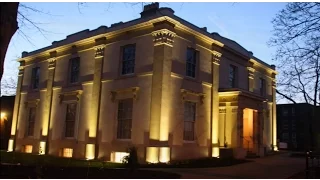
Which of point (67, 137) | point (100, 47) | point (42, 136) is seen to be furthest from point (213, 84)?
point (42, 136)

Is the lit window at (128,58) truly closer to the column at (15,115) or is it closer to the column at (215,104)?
the column at (215,104)

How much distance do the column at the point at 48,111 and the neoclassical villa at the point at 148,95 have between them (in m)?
0.08

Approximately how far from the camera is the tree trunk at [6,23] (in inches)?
385

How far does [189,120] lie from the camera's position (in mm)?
21984

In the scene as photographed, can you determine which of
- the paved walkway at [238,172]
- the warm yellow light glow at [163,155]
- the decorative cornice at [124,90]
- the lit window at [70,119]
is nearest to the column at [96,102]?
the decorative cornice at [124,90]

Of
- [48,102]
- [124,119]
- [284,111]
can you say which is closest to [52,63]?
[48,102]

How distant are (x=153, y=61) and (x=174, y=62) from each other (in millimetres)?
1311

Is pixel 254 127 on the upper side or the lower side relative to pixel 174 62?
lower

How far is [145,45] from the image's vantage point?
2155 cm

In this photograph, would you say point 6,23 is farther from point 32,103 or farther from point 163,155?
point 32,103

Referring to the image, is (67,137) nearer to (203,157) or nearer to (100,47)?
(100,47)

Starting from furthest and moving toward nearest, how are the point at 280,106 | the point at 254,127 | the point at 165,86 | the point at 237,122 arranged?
the point at 280,106, the point at 254,127, the point at 237,122, the point at 165,86

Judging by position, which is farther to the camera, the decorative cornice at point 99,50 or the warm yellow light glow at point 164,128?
the decorative cornice at point 99,50

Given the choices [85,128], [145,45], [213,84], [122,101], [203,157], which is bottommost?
[203,157]
